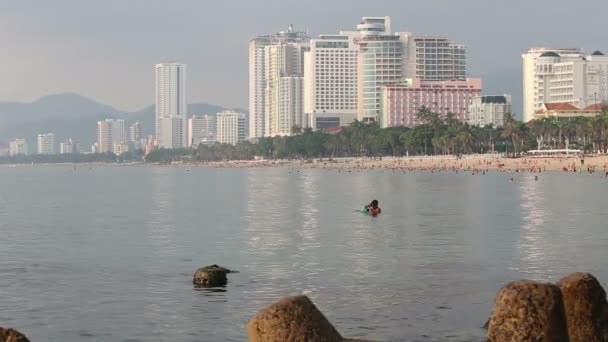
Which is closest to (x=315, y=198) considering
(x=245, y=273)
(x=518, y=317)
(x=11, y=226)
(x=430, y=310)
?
(x=11, y=226)

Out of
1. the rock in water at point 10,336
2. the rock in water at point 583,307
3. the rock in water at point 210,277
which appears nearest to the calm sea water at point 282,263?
the rock in water at point 210,277

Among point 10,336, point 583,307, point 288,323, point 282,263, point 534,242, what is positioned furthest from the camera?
point 534,242

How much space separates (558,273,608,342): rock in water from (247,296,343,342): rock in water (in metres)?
3.78

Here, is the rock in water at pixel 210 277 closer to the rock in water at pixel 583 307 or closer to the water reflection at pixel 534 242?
the water reflection at pixel 534 242

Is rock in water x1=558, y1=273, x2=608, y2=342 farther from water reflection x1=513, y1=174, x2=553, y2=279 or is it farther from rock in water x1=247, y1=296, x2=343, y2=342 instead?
water reflection x1=513, y1=174, x2=553, y2=279

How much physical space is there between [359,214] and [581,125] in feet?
441

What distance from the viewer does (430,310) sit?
25953 millimetres

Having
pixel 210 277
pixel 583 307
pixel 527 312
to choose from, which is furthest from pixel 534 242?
pixel 527 312

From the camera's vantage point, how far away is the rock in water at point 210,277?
3158 cm

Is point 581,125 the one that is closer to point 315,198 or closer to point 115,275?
point 315,198

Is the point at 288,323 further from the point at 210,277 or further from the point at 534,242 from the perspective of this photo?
the point at 534,242

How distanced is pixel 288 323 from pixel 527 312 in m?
2.64

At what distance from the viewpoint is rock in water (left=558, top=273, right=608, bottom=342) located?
13367mm

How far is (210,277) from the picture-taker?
1250 inches
